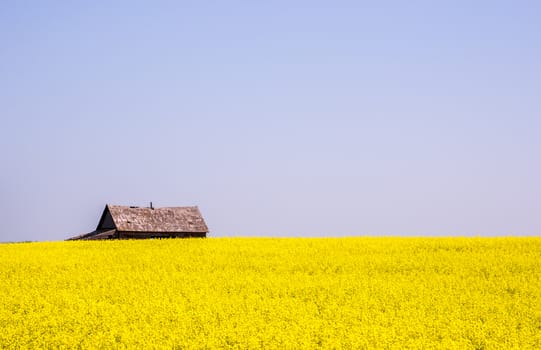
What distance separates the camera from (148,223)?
151ft

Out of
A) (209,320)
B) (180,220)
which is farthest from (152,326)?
(180,220)

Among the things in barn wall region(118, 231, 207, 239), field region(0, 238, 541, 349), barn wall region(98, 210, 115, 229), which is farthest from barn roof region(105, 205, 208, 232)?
field region(0, 238, 541, 349)

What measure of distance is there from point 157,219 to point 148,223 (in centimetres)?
90

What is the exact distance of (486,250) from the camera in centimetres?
2423

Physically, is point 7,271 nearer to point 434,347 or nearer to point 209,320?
point 209,320

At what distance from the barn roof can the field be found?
58.3 feet

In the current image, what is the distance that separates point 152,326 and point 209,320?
1.26 meters

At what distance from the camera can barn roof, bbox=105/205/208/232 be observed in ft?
148

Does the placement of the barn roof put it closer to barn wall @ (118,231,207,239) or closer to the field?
barn wall @ (118,231,207,239)

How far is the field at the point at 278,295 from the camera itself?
1359 centimetres

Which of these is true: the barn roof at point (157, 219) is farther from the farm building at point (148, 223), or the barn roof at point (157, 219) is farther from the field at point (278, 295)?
the field at point (278, 295)

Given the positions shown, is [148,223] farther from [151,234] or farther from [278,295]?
[278,295]

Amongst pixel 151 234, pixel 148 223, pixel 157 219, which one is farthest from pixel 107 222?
pixel 157 219

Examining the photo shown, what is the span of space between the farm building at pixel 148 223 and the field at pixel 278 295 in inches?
679
